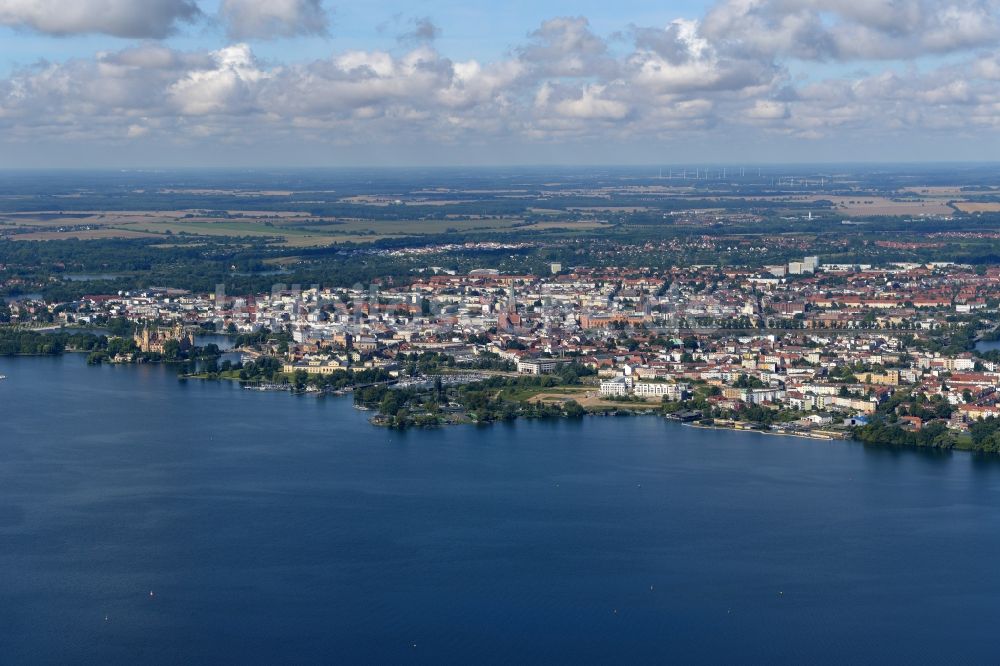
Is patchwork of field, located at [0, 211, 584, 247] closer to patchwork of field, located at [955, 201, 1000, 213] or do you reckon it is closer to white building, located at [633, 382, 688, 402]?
patchwork of field, located at [955, 201, 1000, 213]

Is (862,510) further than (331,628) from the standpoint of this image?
Yes

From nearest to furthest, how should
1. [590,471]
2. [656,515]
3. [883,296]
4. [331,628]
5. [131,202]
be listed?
[331,628] < [656,515] < [590,471] < [883,296] < [131,202]

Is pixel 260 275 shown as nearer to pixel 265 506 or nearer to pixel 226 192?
pixel 265 506

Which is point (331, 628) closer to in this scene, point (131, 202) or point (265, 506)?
point (265, 506)

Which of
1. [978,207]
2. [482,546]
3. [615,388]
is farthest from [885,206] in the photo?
[482,546]

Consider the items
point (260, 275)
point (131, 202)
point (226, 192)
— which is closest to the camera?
point (260, 275)

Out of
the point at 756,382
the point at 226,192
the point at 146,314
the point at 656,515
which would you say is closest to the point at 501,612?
the point at 656,515

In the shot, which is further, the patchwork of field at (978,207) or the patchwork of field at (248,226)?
the patchwork of field at (978,207)

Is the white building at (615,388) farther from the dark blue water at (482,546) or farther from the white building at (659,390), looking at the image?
the dark blue water at (482,546)

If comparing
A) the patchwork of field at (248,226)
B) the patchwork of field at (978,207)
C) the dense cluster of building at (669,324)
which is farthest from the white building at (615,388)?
the patchwork of field at (978,207)
